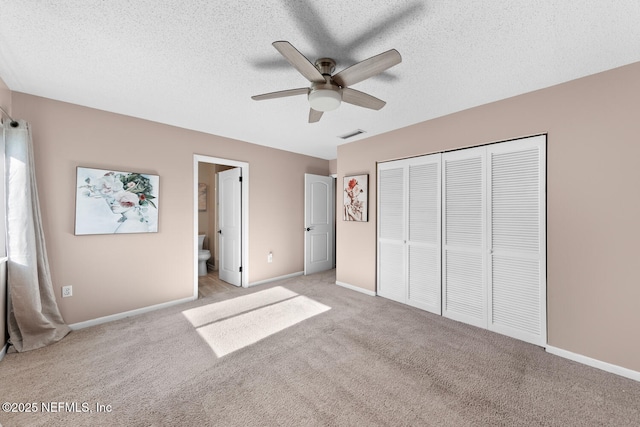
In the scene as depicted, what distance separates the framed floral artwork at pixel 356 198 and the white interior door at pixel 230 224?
70.2 inches

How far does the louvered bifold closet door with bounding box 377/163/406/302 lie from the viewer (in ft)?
11.5

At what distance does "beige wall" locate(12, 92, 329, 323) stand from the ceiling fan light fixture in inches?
96.7

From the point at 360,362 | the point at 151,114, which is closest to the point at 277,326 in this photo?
the point at 360,362

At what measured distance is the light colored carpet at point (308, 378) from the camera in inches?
63.4

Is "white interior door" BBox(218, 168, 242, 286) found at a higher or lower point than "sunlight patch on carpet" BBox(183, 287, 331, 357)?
higher

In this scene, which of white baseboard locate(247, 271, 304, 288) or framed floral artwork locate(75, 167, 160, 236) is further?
white baseboard locate(247, 271, 304, 288)

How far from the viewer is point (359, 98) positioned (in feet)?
6.59

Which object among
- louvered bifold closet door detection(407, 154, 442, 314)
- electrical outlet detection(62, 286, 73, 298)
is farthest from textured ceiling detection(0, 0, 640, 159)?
electrical outlet detection(62, 286, 73, 298)

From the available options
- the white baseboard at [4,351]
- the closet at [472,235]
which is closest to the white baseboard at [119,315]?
the white baseboard at [4,351]

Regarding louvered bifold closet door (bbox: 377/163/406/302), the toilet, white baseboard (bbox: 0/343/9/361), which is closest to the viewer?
white baseboard (bbox: 0/343/9/361)

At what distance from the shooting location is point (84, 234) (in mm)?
2764

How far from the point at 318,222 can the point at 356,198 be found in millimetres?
1390

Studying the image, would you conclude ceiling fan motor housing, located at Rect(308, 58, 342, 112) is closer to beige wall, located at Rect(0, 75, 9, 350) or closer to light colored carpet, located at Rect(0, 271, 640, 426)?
light colored carpet, located at Rect(0, 271, 640, 426)

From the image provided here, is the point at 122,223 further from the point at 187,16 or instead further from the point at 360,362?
the point at 360,362
